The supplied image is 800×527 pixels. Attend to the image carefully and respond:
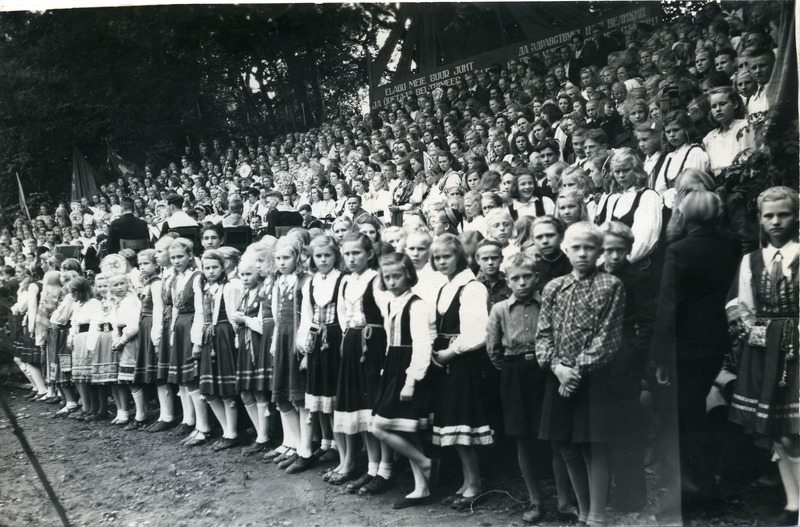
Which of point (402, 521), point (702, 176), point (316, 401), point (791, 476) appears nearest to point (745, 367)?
point (791, 476)

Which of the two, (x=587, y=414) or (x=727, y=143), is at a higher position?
A: (x=727, y=143)

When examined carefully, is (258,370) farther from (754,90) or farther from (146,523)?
(754,90)

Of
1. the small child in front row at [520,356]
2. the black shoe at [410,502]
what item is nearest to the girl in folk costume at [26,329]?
the black shoe at [410,502]

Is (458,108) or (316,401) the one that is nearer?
(316,401)

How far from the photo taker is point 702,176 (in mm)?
4012

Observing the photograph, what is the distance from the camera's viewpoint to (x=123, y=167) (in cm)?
564

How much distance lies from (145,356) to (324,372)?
1.83 meters

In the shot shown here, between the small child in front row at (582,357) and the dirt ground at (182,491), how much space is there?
466 mm

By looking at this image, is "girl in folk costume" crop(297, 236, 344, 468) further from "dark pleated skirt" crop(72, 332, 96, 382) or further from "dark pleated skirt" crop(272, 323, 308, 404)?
"dark pleated skirt" crop(72, 332, 96, 382)

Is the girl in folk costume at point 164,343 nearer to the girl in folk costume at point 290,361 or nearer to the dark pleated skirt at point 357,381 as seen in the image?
the girl in folk costume at point 290,361

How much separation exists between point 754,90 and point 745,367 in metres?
1.74

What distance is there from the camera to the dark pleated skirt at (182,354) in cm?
517

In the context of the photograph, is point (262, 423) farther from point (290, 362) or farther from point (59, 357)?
point (59, 357)

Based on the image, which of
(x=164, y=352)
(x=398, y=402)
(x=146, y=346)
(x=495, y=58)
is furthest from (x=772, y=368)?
(x=146, y=346)
